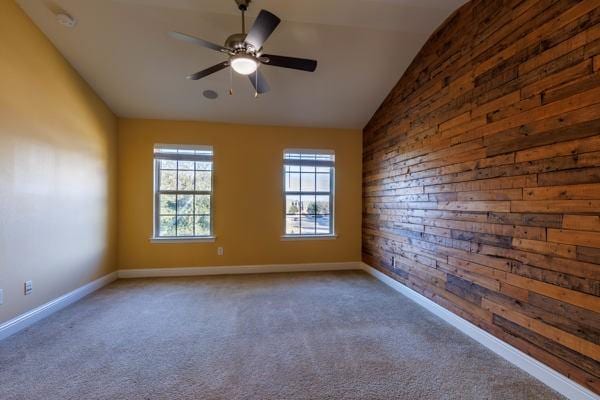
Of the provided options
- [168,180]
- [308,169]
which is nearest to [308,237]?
[308,169]

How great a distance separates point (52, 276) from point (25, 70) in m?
2.11

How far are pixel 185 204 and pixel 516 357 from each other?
14.7 feet

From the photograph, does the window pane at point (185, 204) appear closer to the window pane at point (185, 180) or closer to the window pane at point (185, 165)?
the window pane at point (185, 180)

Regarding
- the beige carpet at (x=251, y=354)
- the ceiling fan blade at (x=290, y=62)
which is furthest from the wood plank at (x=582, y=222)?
the ceiling fan blade at (x=290, y=62)

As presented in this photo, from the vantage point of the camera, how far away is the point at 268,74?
368 cm

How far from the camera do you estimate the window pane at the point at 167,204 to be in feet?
14.9

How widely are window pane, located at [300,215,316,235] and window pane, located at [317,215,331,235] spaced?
0.32ft

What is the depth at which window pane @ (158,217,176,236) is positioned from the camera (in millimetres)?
4539

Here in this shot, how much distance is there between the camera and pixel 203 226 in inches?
183

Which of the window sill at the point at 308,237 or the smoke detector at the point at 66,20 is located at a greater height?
the smoke detector at the point at 66,20

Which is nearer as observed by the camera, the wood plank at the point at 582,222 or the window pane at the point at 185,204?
the wood plank at the point at 582,222

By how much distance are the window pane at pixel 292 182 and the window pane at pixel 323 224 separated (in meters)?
0.67

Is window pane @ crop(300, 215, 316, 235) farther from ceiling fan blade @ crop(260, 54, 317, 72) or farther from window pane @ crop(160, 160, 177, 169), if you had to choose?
ceiling fan blade @ crop(260, 54, 317, 72)

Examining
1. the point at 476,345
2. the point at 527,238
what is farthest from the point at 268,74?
the point at 476,345
